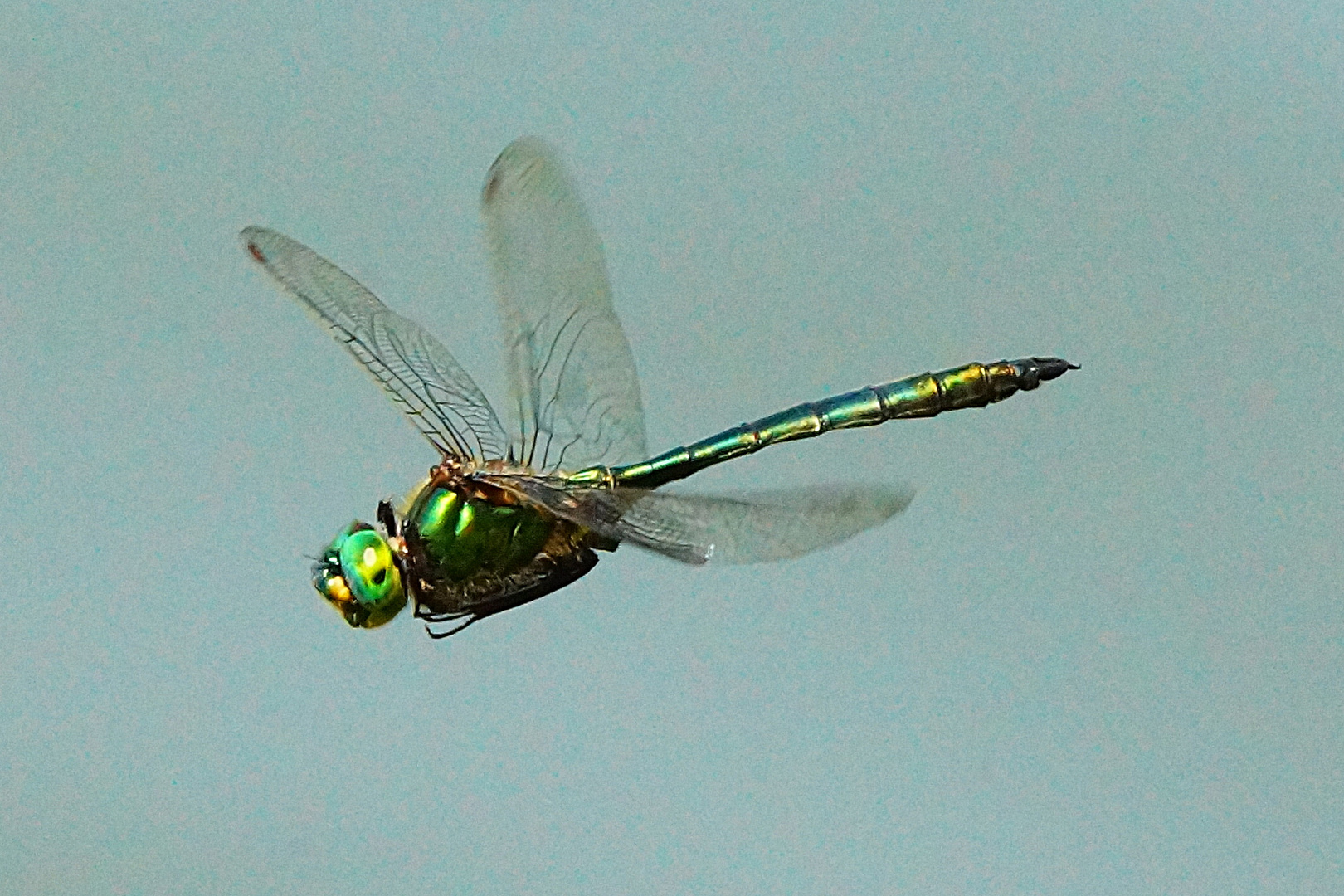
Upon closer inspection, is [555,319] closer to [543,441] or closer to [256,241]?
[543,441]

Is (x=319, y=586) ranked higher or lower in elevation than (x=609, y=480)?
lower

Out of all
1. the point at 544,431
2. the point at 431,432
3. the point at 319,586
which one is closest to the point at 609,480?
the point at 544,431

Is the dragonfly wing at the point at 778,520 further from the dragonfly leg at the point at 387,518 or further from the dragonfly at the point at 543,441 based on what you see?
the dragonfly leg at the point at 387,518

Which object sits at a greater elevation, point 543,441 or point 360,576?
point 543,441

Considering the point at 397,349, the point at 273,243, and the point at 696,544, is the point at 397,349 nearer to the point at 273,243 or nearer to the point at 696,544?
the point at 273,243

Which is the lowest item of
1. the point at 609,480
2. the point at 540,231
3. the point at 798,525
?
the point at 798,525

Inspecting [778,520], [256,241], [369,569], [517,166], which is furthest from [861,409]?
[256,241]

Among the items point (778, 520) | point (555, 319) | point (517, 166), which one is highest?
point (517, 166)
